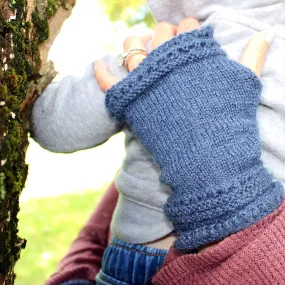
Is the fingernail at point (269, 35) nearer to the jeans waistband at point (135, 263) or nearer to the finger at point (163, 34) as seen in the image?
the finger at point (163, 34)

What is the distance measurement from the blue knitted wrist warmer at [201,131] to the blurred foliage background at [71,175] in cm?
247

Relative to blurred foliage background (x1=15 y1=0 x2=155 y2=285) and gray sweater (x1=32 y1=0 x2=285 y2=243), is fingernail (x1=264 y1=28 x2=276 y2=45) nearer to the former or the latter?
gray sweater (x1=32 y1=0 x2=285 y2=243)

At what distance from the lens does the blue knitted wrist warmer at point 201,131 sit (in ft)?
3.79

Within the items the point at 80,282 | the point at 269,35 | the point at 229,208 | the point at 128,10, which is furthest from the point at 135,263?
the point at 128,10

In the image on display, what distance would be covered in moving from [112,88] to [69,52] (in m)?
4.84

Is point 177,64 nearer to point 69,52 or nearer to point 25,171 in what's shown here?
point 25,171

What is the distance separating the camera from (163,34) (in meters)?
1.38

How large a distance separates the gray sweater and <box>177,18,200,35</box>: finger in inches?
2.0

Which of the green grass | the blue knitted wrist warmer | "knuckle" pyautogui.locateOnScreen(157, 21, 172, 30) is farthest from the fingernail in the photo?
the green grass

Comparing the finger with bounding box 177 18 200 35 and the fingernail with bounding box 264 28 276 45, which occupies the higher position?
the finger with bounding box 177 18 200 35

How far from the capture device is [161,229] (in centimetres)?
141

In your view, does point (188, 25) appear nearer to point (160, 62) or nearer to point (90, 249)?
point (160, 62)

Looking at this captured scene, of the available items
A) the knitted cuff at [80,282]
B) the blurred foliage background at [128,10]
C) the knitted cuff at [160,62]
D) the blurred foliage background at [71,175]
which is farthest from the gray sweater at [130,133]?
the blurred foliage background at [128,10]

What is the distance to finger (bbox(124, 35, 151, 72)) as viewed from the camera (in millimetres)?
1338
